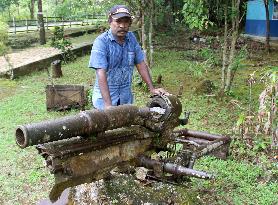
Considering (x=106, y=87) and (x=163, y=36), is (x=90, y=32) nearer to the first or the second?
(x=163, y=36)

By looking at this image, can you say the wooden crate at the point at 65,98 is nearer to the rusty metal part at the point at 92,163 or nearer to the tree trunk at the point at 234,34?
the tree trunk at the point at 234,34

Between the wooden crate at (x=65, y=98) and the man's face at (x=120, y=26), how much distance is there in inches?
208

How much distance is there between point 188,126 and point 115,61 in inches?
158

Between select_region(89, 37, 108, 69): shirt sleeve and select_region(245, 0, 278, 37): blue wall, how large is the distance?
62.1 feet

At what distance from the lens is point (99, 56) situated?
3.86 metres

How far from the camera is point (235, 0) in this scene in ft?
29.6

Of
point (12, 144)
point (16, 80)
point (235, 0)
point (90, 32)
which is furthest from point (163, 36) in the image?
point (12, 144)

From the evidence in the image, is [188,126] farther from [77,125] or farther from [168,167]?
[77,125]

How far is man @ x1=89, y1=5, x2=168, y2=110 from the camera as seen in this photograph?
378cm

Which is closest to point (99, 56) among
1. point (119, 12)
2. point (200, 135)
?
point (119, 12)

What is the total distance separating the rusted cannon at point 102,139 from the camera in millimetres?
2574

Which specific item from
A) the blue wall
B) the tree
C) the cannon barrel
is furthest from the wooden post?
the blue wall

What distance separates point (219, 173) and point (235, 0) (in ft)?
15.8

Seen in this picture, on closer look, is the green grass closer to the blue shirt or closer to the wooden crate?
the wooden crate
